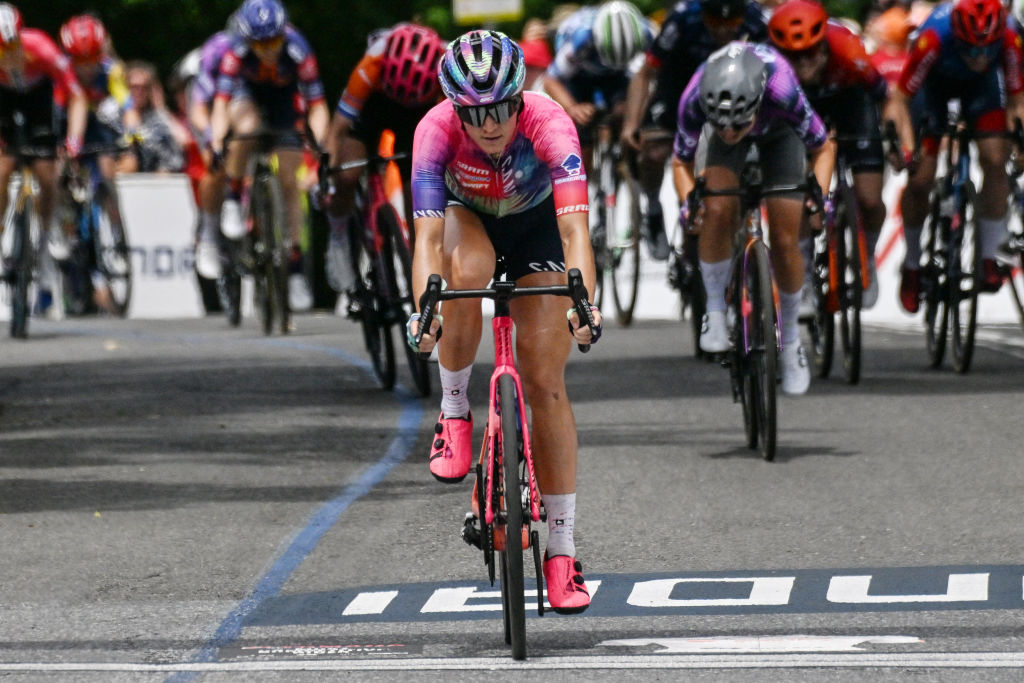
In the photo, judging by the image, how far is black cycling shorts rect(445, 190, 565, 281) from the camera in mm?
6906

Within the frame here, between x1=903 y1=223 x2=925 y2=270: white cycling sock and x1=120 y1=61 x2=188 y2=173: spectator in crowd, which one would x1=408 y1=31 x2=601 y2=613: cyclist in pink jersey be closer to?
x1=903 y1=223 x2=925 y2=270: white cycling sock

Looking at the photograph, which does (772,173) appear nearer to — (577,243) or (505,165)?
(505,165)

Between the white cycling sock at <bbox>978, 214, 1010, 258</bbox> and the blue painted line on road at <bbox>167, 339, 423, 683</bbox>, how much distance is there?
339 cm

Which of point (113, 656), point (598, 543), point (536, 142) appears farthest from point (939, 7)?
point (113, 656)

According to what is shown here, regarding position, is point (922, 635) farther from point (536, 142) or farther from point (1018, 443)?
point (1018, 443)

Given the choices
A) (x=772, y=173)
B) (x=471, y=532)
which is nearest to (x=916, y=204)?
(x=772, y=173)

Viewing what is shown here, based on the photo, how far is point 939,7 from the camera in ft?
42.1

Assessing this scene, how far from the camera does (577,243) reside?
21.4 ft

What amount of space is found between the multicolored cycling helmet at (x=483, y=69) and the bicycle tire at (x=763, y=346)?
3.37 metres

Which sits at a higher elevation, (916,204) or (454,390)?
(454,390)

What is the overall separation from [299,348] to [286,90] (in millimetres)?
1890

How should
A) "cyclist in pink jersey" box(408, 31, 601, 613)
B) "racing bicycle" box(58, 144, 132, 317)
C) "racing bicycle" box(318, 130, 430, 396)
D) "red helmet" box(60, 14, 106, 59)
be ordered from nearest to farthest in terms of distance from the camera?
"cyclist in pink jersey" box(408, 31, 601, 613), "racing bicycle" box(318, 130, 430, 396), "red helmet" box(60, 14, 106, 59), "racing bicycle" box(58, 144, 132, 317)

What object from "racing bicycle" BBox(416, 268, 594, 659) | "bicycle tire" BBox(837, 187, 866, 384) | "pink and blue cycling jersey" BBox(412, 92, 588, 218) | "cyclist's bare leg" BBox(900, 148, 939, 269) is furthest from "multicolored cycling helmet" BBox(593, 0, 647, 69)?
"racing bicycle" BBox(416, 268, 594, 659)

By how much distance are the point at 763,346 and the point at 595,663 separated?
370 centimetres
